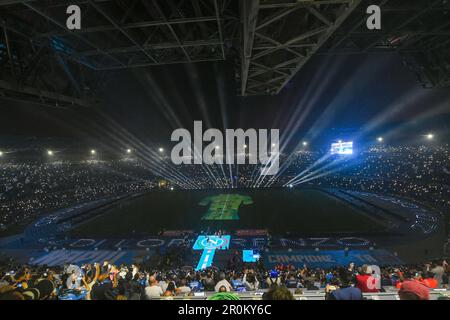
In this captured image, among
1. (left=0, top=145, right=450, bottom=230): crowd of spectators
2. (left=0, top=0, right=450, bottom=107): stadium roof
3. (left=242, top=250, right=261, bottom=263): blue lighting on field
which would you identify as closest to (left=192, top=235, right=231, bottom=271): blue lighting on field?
(left=242, top=250, right=261, bottom=263): blue lighting on field

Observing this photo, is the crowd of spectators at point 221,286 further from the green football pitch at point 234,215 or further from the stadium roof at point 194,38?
the green football pitch at point 234,215

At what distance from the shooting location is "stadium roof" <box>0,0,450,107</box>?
21.7ft

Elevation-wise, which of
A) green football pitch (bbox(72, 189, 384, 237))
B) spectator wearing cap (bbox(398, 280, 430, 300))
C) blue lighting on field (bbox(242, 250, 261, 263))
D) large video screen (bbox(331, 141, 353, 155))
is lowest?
blue lighting on field (bbox(242, 250, 261, 263))

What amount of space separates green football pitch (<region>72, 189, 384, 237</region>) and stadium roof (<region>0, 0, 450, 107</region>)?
61.5 feet

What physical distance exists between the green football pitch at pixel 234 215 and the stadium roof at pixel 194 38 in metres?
18.7

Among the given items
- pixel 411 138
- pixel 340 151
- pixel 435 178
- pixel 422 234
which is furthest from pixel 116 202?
pixel 411 138

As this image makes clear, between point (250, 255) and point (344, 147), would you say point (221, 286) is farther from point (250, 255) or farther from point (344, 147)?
point (344, 147)

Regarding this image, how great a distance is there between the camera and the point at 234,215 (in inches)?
1238

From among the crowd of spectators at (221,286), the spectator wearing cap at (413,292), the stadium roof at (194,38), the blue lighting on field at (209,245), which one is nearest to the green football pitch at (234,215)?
the blue lighting on field at (209,245)

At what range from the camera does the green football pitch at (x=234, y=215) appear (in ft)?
88.7

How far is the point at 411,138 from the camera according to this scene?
4959 centimetres

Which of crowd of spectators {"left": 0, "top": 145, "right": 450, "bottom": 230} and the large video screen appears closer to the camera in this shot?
crowd of spectators {"left": 0, "top": 145, "right": 450, "bottom": 230}

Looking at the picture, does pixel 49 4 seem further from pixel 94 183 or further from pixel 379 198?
pixel 94 183

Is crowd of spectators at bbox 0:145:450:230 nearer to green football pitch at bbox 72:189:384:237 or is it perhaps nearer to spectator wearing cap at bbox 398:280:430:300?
green football pitch at bbox 72:189:384:237
